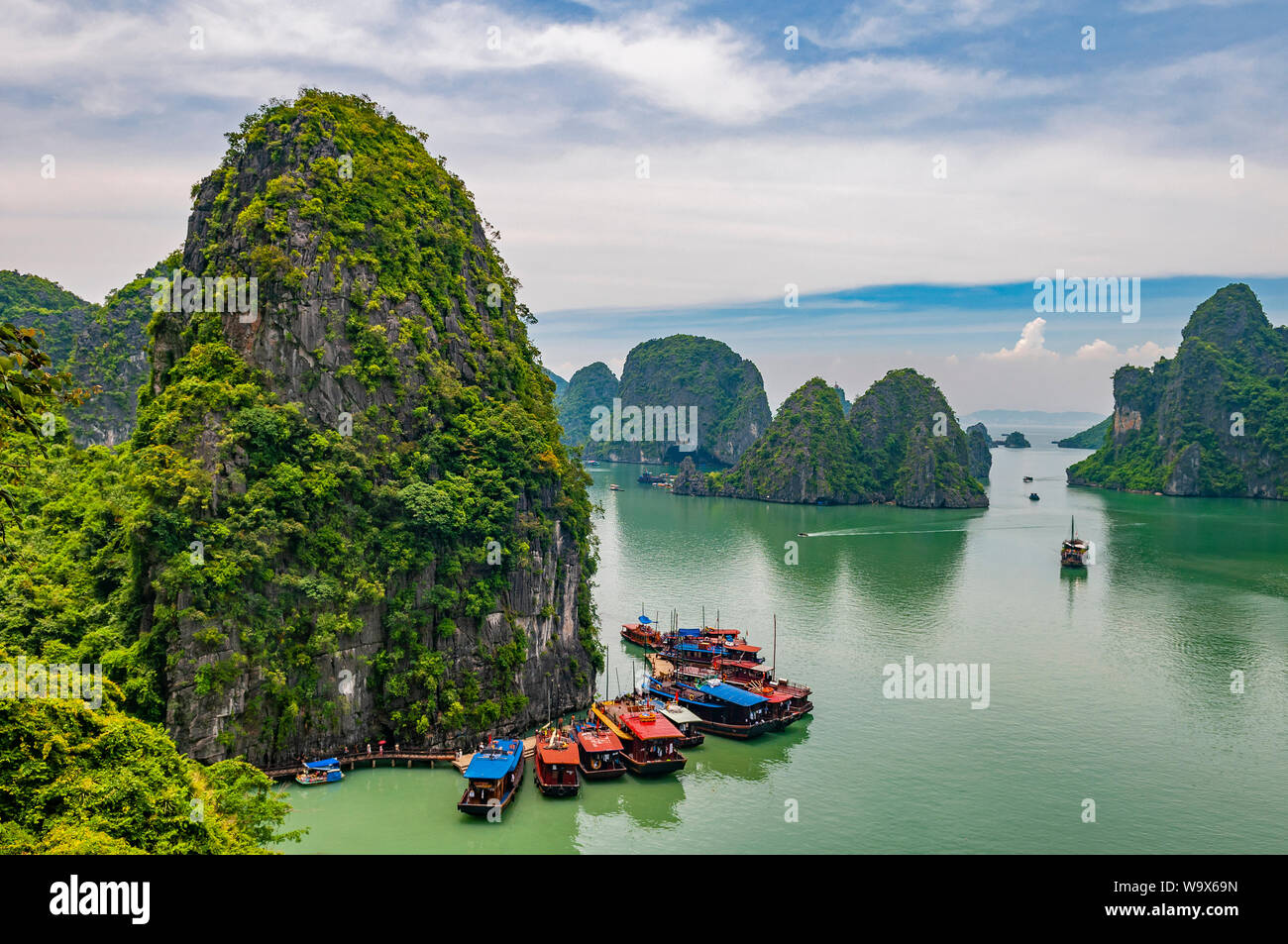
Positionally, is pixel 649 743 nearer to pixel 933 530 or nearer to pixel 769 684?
pixel 769 684

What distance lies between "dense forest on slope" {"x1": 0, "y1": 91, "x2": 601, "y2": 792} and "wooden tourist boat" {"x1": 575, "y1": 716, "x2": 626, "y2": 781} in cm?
272

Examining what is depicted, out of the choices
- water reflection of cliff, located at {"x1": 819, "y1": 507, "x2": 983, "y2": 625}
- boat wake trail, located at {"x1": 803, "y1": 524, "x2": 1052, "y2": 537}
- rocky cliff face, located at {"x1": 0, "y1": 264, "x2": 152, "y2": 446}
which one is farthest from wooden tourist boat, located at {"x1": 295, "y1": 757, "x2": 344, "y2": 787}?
boat wake trail, located at {"x1": 803, "y1": 524, "x2": 1052, "y2": 537}

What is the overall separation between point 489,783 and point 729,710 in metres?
9.19

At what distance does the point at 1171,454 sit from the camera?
4021 inches

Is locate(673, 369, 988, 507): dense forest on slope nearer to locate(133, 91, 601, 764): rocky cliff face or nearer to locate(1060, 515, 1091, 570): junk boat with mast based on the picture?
locate(1060, 515, 1091, 570): junk boat with mast

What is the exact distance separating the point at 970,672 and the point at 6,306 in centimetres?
7432

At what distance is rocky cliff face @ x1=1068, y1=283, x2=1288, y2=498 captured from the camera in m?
95.9

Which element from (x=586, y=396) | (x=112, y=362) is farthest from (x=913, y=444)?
(x=586, y=396)

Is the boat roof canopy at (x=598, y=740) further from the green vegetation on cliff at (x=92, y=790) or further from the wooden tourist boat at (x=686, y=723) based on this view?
the green vegetation on cliff at (x=92, y=790)

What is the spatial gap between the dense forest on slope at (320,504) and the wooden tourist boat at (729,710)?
3749mm

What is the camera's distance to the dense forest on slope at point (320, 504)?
70.1ft

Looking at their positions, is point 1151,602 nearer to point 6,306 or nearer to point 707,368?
point 6,306
